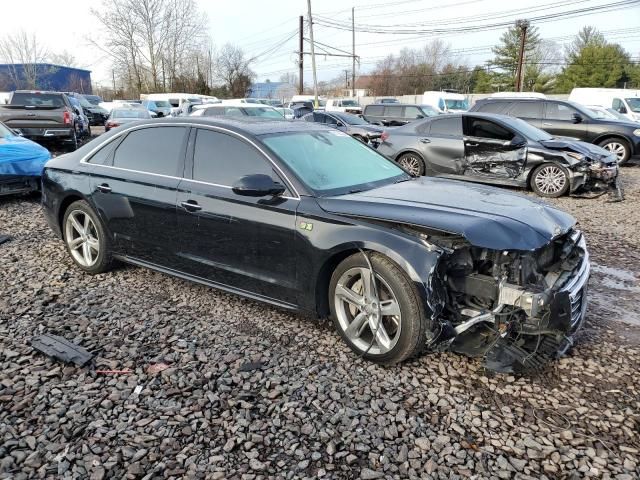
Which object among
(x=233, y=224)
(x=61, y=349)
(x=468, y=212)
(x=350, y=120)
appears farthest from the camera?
(x=350, y=120)

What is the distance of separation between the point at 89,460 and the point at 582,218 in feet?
24.0

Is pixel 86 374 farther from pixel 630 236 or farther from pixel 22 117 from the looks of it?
pixel 22 117

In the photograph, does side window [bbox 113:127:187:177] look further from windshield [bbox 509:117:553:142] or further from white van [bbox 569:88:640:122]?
white van [bbox 569:88:640:122]

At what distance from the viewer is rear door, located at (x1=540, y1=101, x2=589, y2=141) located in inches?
496

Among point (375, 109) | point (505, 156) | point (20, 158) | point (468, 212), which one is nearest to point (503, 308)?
point (468, 212)

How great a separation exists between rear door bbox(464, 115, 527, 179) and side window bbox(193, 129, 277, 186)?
6764mm

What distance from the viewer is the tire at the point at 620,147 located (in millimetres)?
12570

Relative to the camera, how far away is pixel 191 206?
3895 mm

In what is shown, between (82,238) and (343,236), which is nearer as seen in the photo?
(343,236)

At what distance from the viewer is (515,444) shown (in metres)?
2.51

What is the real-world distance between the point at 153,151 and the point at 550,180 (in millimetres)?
7325

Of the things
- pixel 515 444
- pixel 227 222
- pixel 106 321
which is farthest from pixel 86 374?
pixel 515 444

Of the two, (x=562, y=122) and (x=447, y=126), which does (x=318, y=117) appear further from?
(x=562, y=122)

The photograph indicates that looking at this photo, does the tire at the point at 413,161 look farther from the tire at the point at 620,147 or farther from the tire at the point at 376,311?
the tire at the point at 376,311
